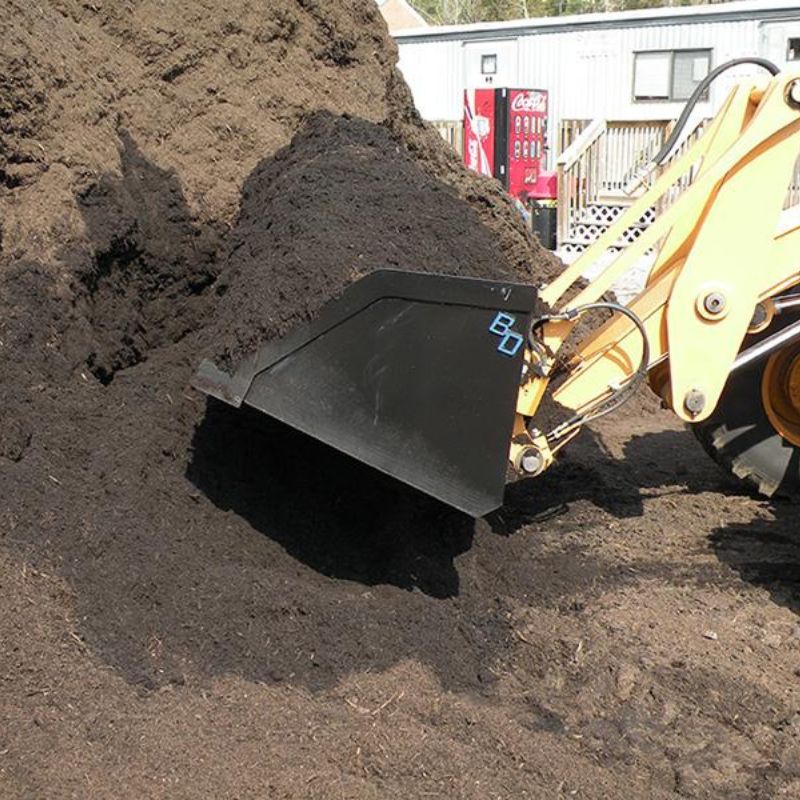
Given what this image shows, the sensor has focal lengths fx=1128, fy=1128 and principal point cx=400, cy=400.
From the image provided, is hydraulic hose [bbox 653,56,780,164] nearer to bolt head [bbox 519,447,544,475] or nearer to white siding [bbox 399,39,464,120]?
bolt head [bbox 519,447,544,475]

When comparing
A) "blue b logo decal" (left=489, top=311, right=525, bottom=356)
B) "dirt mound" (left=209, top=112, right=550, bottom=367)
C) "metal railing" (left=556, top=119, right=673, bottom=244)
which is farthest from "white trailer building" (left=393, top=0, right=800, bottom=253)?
"blue b logo decal" (left=489, top=311, right=525, bottom=356)

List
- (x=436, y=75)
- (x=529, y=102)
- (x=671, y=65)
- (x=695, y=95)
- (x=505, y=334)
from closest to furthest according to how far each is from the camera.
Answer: (x=505, y=334), (x=695, y=95), (x=529, y=102), (x=671, y=65), (x=436, y=75)

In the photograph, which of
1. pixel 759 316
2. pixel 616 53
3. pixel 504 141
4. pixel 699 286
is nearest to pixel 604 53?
pixel 616 53

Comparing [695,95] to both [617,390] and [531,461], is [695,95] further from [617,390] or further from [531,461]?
[531,461]

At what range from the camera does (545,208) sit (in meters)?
15.9

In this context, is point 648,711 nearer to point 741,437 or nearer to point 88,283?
point 741,437

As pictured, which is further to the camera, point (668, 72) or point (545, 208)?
point (668, 72)

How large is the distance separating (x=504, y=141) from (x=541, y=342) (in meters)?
13.8

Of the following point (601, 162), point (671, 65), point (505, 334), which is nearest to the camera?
point (505, 334)

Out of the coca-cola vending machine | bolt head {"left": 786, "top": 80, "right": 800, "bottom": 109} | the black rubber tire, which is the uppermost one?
bolt head {"left": 786, "top": 80, "right": 800, "bottom": 109}

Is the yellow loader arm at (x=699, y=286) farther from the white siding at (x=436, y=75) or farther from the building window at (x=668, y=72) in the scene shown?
the white siding at (x=436, y=75)

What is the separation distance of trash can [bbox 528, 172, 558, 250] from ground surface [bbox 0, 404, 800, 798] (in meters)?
10.9

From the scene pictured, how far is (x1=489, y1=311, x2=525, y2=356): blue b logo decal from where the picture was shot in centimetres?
376

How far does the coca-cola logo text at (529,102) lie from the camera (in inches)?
708
